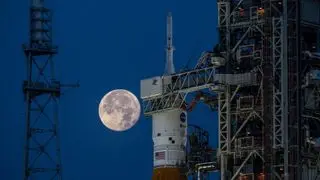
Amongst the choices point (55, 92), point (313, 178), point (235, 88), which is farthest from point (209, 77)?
point (55, 92)

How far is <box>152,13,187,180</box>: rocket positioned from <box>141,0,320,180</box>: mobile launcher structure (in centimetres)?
110

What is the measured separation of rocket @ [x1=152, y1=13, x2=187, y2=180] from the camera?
522 feet

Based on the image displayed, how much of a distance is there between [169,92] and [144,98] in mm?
4054

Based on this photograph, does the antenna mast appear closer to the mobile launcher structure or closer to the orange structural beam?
the mobile launcher structure

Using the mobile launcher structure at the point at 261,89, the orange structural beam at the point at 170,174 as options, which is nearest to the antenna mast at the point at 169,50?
the mobile launcher structure at the point at 261,89

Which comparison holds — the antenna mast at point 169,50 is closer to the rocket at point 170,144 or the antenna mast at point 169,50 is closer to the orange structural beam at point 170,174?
the rocket at point 170,144

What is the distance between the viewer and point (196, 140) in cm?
15938

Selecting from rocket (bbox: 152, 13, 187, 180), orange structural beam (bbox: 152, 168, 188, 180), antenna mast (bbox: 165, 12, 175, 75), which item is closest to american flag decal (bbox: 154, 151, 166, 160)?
rocket (bbox: 152, 13, 187, 180)

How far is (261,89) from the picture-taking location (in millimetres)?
150125

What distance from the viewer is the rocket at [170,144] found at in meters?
159

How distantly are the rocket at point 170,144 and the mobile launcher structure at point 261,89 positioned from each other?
43.3 inches

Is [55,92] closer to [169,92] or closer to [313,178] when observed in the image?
[169,92]

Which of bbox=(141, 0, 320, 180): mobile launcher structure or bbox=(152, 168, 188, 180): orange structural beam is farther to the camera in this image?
bbox=(152, 168, 188, 180): orange structural beam

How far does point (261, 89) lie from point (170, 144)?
1246 centimetres
